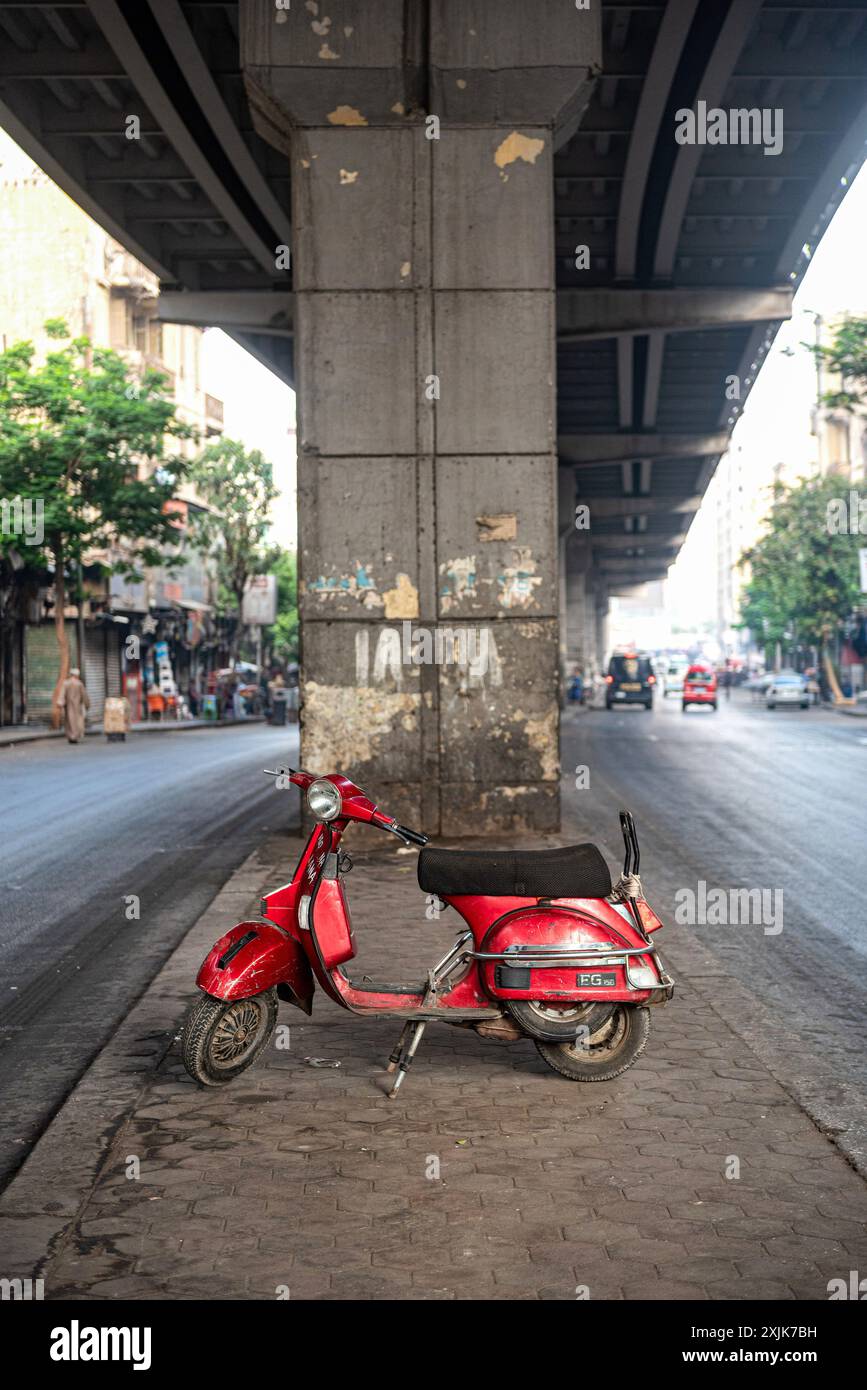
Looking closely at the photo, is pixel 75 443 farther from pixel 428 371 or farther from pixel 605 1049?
→ pixel 605 1049

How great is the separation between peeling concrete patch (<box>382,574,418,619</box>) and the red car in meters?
44.9

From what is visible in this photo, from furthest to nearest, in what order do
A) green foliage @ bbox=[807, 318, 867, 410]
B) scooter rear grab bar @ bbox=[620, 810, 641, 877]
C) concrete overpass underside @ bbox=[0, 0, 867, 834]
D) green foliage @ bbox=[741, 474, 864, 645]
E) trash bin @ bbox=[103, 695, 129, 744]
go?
green foliage @ bbox=[741, 474, 864, 645] < trash bin @ bbox=[103, 695, 129, 744] < green foliage @ bbox=[807, 318, 867, 410] < concrete overpass underside @ bbox=[0, 0, 867, 834] < scooter rear grab bar @ bbox=[620, 810, 641, 877]

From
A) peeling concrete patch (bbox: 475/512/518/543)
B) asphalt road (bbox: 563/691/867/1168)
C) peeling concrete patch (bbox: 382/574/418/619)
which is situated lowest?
asphalt road (bbox: 563/691/867/1168)

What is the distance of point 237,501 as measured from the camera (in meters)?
61.0

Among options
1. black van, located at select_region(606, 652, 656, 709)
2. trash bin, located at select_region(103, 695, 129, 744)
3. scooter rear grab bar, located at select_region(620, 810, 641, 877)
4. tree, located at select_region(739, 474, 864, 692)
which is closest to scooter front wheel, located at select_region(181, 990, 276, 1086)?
scooter rear grab bar, located at select_region(620, 810, 641, 877)

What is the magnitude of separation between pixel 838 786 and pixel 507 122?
10002 millimetres

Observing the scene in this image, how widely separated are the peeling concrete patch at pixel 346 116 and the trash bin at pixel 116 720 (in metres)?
23.4

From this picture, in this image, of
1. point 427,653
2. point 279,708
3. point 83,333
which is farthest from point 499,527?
point 83,333

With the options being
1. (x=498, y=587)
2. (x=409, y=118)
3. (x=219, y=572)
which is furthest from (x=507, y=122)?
(x=219, y=572)

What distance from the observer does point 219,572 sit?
62.0 metres

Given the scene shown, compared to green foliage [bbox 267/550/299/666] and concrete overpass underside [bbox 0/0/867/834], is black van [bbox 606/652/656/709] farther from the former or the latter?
concrete overpass underside [bbox 0/0/867/834]

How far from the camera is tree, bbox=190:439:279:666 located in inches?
2392

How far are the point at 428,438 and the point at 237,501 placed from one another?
4891cm
